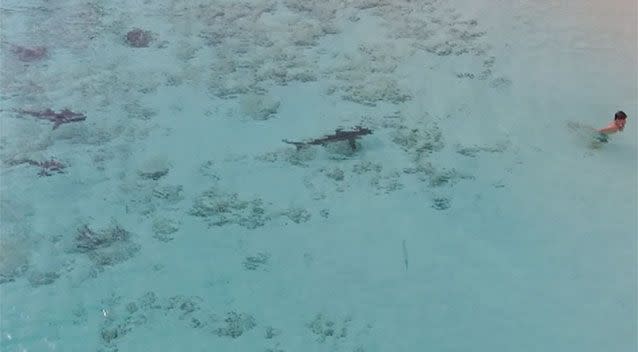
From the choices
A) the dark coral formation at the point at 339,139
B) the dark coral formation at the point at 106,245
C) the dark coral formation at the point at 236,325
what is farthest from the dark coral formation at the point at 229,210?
the dark coral formation at the point at 236,325

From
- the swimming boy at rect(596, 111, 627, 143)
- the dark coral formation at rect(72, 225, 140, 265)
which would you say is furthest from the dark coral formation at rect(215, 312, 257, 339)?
the swimming boy at rect(596, 111, 627, 143)

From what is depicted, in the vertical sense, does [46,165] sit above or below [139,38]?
below

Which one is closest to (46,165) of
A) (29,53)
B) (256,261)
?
(29,53)

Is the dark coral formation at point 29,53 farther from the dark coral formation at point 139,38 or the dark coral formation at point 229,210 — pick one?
the dark coral formation at point 229,210

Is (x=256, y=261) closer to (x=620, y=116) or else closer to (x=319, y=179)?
(x=319, y=179)

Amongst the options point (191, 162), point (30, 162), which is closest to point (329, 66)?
point (191, 162)

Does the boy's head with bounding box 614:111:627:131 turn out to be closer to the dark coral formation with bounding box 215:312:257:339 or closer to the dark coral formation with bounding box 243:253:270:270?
the dark coral formation with bounding box 243:253:270:270

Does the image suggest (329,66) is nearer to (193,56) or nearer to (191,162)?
(193,56)
